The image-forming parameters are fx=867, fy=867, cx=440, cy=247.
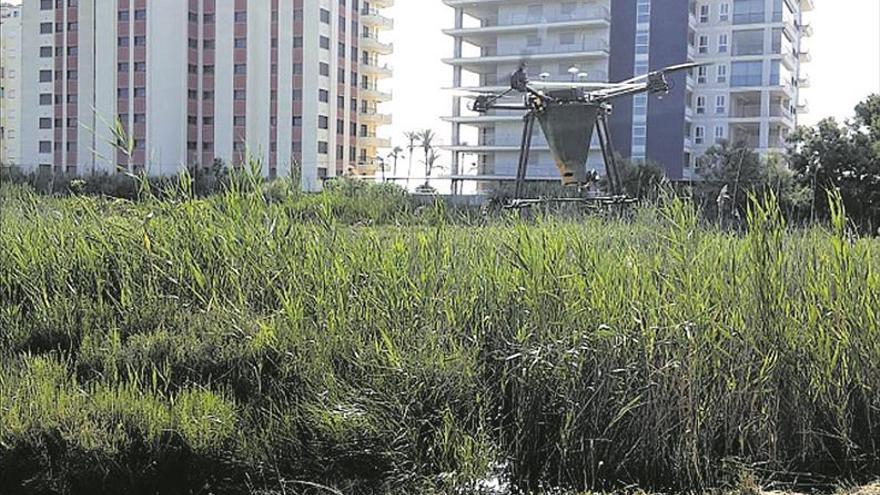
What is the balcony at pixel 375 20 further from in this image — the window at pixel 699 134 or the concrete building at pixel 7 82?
the concrete building at pixel 7 82

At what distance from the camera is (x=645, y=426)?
196 cm

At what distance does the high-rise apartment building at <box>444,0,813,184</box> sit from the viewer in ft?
77.8

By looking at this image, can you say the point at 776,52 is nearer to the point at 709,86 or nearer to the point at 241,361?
the point at 709,86

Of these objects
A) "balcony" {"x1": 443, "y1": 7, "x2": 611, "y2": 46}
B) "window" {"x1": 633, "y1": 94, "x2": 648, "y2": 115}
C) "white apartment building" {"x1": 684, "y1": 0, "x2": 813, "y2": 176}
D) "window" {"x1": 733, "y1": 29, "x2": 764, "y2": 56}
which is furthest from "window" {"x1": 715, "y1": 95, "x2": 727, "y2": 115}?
"balcony" {"x1": 443, "y1": 7, "x2": 611, "y2": 46}

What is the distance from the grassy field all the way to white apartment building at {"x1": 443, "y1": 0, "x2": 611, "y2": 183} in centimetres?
2135

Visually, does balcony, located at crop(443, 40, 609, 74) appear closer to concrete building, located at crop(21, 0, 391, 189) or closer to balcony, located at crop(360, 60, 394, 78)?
balcony, located at crop(360, 60, 394, 78)

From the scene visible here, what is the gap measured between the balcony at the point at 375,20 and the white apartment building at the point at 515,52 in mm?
2064

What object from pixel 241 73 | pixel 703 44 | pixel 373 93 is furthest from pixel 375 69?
pixel 703 44

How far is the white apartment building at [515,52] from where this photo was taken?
2436cm

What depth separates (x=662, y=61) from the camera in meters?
24.2

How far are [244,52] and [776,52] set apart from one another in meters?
15.1

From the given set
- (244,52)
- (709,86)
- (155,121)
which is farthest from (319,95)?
(709,86)

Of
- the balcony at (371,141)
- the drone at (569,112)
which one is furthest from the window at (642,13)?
the drone at (569,112)

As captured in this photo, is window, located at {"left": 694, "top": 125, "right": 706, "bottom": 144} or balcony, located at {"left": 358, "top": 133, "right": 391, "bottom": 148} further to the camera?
balcony, located at {"left": 358, "top": 133, "right": 391, "bottom": 148}
